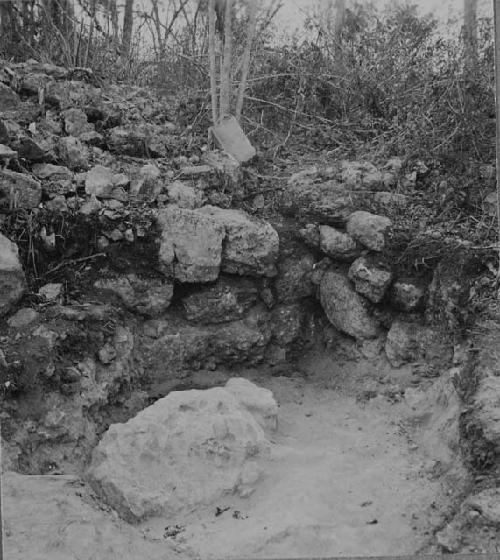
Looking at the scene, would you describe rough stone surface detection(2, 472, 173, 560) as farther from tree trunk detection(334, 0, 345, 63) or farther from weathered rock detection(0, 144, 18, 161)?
tree trunk detection(334, 0, 345, 63)

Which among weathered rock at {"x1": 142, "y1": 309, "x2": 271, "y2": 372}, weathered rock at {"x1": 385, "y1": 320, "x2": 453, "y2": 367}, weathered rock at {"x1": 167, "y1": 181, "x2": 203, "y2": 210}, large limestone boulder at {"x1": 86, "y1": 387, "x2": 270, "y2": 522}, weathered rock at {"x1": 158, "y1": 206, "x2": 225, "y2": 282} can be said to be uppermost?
weathered rock at {"x1": 167, "y1": 181, "x2": 203, "y2": 210}

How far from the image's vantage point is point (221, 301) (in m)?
3.16

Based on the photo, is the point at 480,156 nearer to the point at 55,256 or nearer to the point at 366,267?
the point at 366,267

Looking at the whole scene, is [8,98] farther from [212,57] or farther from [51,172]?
[212,57]

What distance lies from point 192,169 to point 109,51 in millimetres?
719

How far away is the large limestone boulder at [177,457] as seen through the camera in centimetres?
232

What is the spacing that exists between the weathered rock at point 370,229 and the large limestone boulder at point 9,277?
148 cm

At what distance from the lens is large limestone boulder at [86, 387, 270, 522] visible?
232 centimetres

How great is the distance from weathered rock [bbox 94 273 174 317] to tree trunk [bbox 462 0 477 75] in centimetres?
166

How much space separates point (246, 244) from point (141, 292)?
0.53 meters

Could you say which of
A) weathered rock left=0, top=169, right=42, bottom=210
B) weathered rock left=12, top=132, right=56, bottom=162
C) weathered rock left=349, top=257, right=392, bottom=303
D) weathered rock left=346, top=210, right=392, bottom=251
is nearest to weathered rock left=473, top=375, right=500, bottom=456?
weathered rock left=349, top=257, right=392, bottom=303

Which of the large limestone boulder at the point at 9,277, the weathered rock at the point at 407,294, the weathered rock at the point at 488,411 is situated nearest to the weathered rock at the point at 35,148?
the large limestone boulder at the point at 9,277

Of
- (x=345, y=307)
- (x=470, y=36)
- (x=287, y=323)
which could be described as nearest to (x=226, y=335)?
(x=287, y=323)

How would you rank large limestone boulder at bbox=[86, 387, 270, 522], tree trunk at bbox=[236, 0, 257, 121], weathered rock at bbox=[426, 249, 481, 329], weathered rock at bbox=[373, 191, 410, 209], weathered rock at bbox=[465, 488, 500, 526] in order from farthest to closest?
1. weathered rock at bbox=[373, 191, 410, 209]
2. tree trunk at bbox=[236, 0, 257, 121]
3. weathered rock at bbox=[426, 249, 481, 329]
4. large limestone boulder at bbox=[86, 387, 270, 522]
5. weathered rock at bbox=[465, 488, 500, 526]
